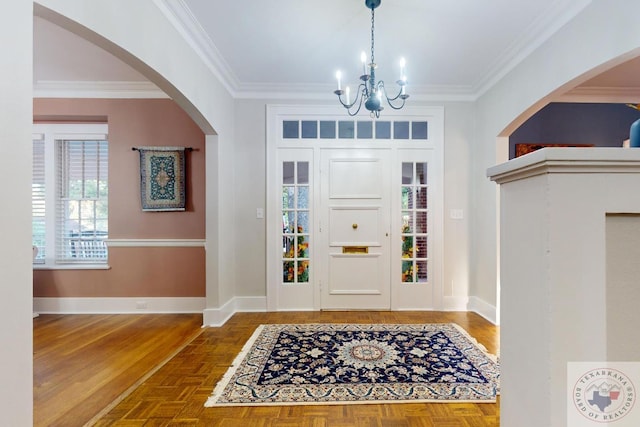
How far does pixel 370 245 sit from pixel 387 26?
2.38 meters

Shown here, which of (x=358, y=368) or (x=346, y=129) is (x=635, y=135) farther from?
(x=346, y=129)

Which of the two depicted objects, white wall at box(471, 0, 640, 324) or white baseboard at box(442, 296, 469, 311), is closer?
white wall at box(471, 0, 640, 324)

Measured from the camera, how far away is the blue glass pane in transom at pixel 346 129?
13.6ft

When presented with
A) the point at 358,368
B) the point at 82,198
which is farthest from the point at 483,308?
the point at 82,198

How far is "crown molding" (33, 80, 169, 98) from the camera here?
3914 mm

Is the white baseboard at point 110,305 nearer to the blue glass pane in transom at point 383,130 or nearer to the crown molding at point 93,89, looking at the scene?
the crown molding at point 93,89

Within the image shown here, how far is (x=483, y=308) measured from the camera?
12.5ft

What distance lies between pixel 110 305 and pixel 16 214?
10.6ft

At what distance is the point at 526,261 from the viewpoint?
1.84 feet

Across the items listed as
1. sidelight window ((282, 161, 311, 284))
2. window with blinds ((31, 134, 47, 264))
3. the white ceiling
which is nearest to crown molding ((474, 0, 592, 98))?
the white ceiling

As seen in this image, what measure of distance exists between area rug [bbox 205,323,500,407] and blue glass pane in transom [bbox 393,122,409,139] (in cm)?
229

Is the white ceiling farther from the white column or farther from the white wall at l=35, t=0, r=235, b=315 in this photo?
the white column

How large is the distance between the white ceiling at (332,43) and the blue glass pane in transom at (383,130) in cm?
51

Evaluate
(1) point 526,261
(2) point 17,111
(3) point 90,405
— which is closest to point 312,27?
(2) point 17,111
